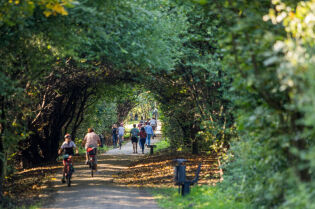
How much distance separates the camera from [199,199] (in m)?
12.0

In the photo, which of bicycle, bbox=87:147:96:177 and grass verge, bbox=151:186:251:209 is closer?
grass verge, bbox=151:186:251:209

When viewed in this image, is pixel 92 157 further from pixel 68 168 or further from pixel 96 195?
pixel 96 195

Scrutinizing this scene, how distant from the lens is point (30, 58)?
10633 millimetres

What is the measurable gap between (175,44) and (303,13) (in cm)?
927

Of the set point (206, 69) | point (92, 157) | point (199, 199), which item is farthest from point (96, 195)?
point (92, 157)

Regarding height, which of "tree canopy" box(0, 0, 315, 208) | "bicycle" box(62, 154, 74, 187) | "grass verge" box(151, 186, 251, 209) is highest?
"tree canopy" box(0, 0, 315, 208)

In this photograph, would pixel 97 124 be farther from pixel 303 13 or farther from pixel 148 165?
pixel 303 13

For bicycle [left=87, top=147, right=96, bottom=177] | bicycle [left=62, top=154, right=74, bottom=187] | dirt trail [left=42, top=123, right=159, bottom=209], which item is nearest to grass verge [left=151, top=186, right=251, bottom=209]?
dirt trail [left=42, top=123, right=159, bottom=209]

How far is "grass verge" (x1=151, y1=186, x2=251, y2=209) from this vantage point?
10.2 meters

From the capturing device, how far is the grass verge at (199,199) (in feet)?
33.6

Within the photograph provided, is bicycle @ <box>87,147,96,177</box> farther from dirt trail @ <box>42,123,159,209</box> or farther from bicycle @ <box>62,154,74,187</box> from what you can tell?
bicycle @ <box>62,154,74,187</box>

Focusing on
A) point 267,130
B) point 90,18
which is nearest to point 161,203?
point 90,18

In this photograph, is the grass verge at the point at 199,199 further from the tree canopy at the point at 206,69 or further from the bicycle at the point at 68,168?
the bicycle at the point at 68,168

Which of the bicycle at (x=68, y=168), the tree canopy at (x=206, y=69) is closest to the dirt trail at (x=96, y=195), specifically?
the bicycle at (x=68, y=168)
